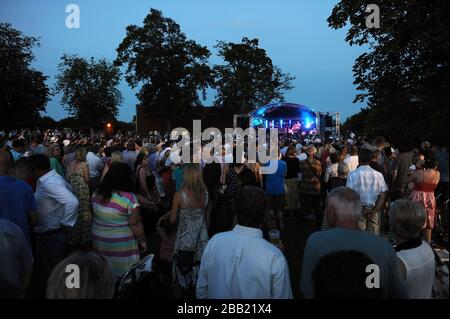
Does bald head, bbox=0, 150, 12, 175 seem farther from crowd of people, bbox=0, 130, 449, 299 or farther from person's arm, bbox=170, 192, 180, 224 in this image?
person's arm, bbox=170, 192, 180, 224

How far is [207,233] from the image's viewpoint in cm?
474

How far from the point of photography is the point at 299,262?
6398mm

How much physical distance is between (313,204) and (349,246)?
685cm

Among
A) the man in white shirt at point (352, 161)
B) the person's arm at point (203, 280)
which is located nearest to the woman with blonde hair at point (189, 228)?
the person's arm at point (203, 280)

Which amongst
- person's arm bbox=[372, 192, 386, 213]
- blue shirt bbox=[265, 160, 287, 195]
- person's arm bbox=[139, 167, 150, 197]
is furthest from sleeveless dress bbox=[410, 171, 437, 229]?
person's arm bbox=[139, 167, 150, 197]

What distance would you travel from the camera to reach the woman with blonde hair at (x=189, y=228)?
4.39m

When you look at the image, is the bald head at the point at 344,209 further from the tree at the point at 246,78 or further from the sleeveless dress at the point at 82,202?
the tree at the point at 246,78

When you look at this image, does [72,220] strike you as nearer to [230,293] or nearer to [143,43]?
[230,293]

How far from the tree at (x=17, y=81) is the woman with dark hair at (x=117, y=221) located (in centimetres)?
1814

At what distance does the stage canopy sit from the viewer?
2962 centimetres

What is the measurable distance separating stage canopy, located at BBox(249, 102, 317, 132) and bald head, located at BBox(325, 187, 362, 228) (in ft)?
88.6

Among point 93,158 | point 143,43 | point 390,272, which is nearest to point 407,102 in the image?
point 390,272
